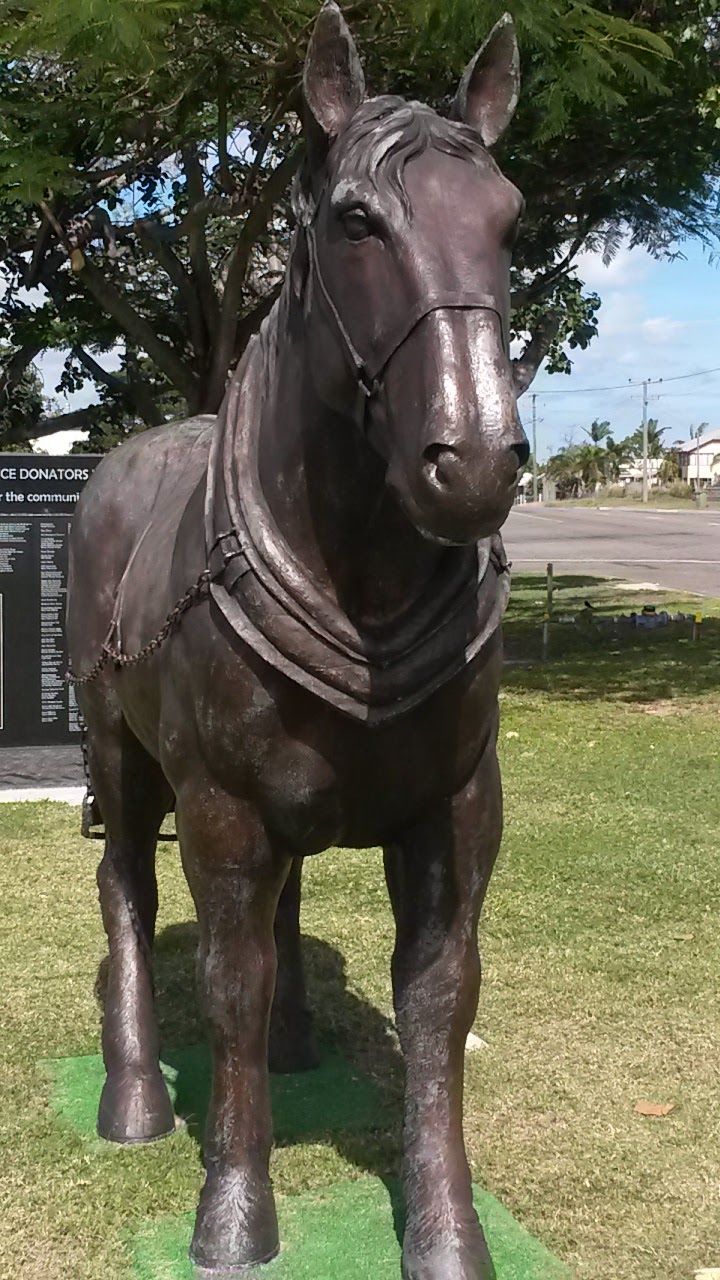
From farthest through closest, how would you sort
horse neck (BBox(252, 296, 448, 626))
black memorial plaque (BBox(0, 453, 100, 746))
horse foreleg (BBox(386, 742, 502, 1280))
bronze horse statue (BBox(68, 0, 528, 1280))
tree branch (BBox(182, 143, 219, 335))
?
1. tree branch (BBox(182, 143, 219, 335))
2. black memorial plaque (BBox(0, 453, 100, 746))
3. horse foreleg (BBox(386, 742, 502, 1280))
4. horse neck (BBox(252, 296, 448, 626))
5. bronze horse statue (BBox(68, 0, 528, 1280))

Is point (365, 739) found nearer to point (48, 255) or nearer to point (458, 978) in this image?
point (458, 978)

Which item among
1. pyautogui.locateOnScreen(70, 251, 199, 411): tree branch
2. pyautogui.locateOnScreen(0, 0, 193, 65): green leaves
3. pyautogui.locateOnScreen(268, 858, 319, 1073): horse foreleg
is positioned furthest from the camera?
pyautogui.locateOnScreen(70, 251, 199, 411): tree branch

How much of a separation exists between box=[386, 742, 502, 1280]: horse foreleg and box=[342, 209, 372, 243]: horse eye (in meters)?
1.23

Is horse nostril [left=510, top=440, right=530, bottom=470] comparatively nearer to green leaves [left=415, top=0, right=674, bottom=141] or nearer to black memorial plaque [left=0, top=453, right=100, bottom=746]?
green leaves [left=415, top=0, right=674, bottom=141]

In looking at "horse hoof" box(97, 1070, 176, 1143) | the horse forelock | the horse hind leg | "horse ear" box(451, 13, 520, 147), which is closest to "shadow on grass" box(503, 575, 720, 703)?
the horse hind leg

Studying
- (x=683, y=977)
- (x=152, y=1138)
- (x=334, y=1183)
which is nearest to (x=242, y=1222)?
(x=334, y=1183)

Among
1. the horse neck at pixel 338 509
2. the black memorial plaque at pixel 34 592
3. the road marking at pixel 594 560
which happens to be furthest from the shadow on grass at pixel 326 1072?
the road marking at pixel 594 560

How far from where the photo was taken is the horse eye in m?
2.25

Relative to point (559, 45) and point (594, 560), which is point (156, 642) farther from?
point (594, 560)

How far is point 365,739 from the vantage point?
2717mm

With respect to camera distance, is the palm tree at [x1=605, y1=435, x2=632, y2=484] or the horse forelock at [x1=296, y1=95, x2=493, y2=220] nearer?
the horse forelock at [x1=296, y1=95, x2=493, y2=220]

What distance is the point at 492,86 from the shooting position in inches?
98.7

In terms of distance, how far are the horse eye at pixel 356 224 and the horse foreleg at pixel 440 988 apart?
123cm

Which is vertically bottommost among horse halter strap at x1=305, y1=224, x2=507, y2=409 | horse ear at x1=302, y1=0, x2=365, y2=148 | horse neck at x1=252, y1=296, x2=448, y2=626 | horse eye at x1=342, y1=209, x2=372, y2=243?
horse neck at x1=252, y1=296, x2=448, y2=626
